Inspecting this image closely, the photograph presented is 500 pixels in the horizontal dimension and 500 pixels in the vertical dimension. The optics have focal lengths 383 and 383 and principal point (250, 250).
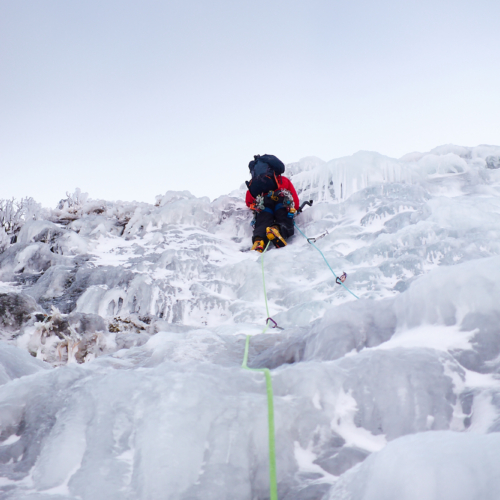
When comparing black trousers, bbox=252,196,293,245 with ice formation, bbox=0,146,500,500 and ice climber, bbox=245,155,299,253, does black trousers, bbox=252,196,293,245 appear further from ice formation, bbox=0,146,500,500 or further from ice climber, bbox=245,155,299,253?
ice formation, bbox=0,146,500,500

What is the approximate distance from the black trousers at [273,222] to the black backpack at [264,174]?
0.89ft

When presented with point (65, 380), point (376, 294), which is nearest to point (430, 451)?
point (65, 380)

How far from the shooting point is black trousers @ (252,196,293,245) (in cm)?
822

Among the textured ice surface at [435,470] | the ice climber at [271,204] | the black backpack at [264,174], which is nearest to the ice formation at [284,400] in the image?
the textured ice surface at [435,470]

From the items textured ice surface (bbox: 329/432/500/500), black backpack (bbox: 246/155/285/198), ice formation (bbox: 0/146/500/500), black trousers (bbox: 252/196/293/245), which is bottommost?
ice formation (bbox: 0/146/500/500)

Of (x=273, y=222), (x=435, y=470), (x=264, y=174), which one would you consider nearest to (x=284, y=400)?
(x=435, y=470)

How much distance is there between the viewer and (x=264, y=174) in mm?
8328

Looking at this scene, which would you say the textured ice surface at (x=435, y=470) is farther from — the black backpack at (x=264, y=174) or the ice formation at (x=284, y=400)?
the black backpack at (x=264, y=174)

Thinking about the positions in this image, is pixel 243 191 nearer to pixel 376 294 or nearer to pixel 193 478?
pixel 376 294

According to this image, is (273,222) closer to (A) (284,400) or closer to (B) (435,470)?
(A) (284,400)

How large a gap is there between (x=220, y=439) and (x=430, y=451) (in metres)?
0.95

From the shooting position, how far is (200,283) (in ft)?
22.6

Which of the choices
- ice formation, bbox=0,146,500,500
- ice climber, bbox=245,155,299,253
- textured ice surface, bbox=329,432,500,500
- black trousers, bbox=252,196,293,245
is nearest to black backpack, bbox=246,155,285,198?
ice climber, bbox=245,155,299,253

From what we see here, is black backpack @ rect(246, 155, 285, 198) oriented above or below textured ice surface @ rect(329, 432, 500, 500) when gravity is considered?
above
